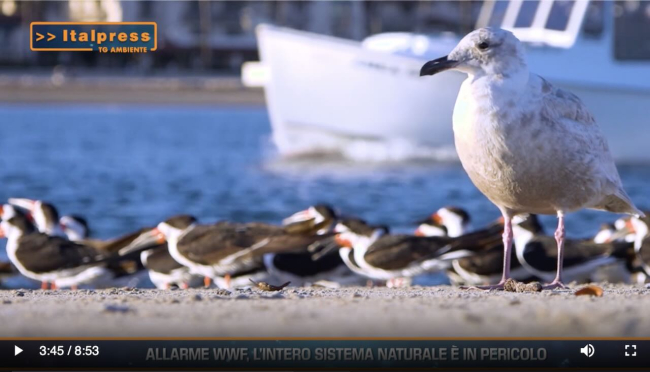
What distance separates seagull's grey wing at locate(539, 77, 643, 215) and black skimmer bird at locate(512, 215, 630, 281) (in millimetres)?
3497

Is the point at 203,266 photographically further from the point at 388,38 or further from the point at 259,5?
the point at 259,5

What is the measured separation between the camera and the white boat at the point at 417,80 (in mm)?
21094

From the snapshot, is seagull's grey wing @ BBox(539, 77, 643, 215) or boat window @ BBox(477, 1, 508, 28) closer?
seagull's grey wing @ BBox(539, 77, 643, 215)

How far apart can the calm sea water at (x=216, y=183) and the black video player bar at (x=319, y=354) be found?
1294cm

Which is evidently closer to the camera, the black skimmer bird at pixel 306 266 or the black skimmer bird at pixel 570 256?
the black skimmer bird at pixel 570 256

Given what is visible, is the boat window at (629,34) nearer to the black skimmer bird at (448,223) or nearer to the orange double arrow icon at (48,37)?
the black skimmer bird at (448,223)

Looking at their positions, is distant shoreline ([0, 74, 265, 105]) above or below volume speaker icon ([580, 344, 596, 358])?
below

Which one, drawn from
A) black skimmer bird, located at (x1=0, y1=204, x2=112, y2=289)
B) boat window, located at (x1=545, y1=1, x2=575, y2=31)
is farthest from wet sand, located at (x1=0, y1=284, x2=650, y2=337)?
boat window, located at (x1=545, y1=1, x2=575, y2=31)

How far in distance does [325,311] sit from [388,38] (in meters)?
18.7

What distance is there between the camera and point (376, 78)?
22.2 metres

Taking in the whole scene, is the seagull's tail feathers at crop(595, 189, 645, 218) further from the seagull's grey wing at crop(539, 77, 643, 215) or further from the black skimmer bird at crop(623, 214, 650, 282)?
the black skimmer bird at crop(623, 214, 650, 282)

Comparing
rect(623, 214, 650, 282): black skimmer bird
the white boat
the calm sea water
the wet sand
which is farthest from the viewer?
the white boat

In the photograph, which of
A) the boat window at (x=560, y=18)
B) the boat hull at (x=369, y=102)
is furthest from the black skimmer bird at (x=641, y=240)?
the boat window at (x=560, y=18)

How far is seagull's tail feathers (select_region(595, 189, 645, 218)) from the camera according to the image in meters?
6.98
